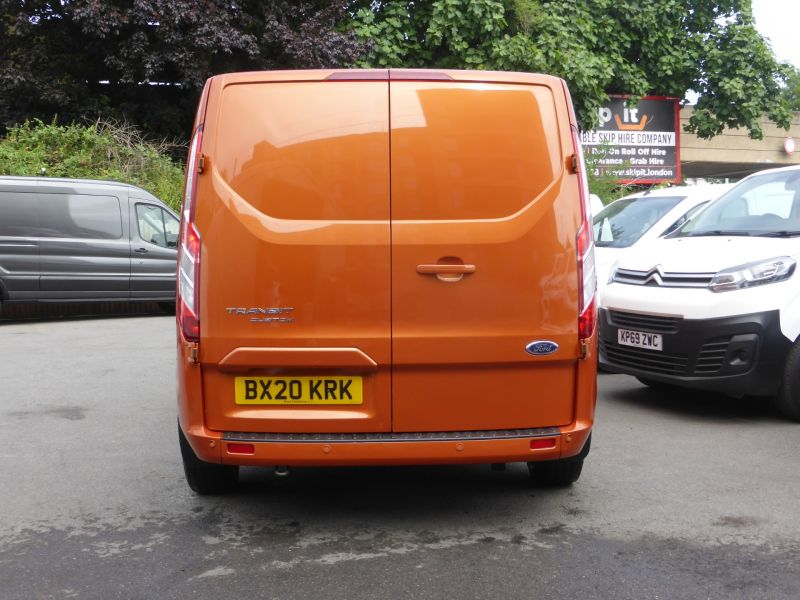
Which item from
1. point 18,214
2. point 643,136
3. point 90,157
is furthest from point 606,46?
point 18,214

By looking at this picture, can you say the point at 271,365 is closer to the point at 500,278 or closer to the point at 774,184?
the point at 500,278

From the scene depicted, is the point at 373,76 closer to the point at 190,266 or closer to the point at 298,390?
the point at 190,266

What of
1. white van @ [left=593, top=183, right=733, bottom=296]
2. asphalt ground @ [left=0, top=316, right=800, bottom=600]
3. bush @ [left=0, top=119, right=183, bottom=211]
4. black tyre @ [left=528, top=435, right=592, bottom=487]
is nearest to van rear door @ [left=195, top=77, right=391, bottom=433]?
asphalt ground @ [left=0, top=316, right=800, bottom=600]

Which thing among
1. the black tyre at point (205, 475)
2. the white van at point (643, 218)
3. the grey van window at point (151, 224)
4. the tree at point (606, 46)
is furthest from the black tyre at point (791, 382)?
the tree at point (606, 46)

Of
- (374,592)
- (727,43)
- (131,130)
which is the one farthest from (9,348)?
(727,43)

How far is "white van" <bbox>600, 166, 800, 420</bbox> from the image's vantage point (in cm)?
629

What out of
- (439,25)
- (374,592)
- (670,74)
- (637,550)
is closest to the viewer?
(374,592)

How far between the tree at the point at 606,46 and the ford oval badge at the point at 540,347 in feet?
64.8

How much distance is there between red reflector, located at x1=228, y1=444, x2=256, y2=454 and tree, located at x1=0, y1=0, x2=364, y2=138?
16.9 metres

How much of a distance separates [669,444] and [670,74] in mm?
25739

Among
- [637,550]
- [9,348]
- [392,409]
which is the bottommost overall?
[9,348]

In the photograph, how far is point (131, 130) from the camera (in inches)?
839

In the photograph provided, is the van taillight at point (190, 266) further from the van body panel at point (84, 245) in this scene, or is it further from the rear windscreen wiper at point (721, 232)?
the van body panel at point (84, 245)

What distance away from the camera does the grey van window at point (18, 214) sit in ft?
45.6
